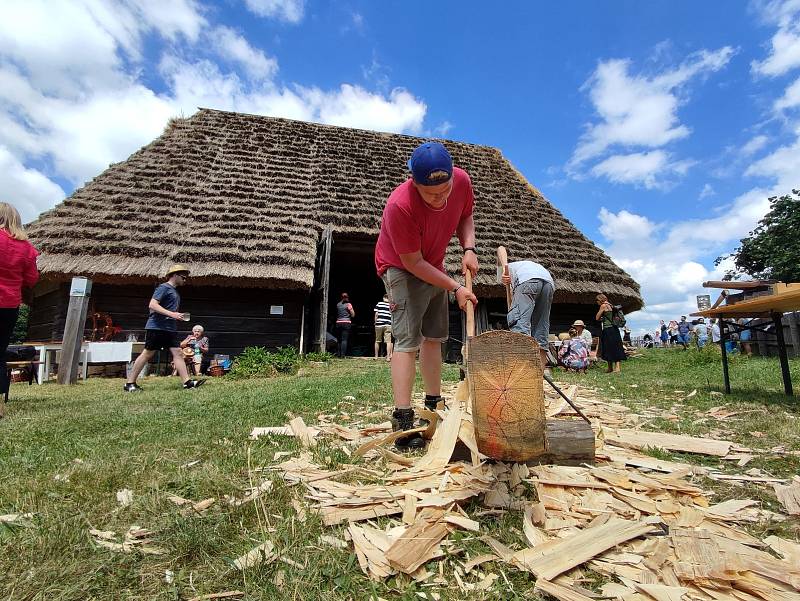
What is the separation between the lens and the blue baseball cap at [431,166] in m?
2.28

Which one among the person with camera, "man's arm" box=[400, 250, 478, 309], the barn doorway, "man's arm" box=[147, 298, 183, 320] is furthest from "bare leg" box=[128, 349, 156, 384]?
the barn doorway

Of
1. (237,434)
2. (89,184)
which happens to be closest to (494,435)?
(237,434)

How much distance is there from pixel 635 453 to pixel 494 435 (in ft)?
4.08

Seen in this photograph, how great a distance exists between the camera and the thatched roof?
29.3ft

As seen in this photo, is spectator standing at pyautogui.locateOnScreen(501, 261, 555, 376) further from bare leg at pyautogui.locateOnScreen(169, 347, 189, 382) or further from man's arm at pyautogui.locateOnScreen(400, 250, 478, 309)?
bare leg at pyautogui.locateOnScreen(169, 347, 189, 382)

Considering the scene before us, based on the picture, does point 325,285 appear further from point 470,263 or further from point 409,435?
point 409,435

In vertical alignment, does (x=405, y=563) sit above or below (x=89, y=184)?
below

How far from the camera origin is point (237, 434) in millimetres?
2928

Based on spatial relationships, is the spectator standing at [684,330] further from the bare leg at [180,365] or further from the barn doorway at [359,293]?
the bare leg at [180,365]

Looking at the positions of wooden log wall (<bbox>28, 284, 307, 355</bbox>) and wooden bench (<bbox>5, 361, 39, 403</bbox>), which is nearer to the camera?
wooden bench (<bbox>5, 361, 39, 403</bbox>)

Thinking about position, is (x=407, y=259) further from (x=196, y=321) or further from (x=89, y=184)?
(x=89, y=184)

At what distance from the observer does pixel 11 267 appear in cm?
403

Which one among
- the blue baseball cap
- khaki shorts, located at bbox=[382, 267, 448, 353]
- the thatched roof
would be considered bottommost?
khaki shorts, located at bbox=[382, 267, 448, 353]

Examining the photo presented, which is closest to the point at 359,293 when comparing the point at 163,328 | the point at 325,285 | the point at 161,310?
the point at 325,285
